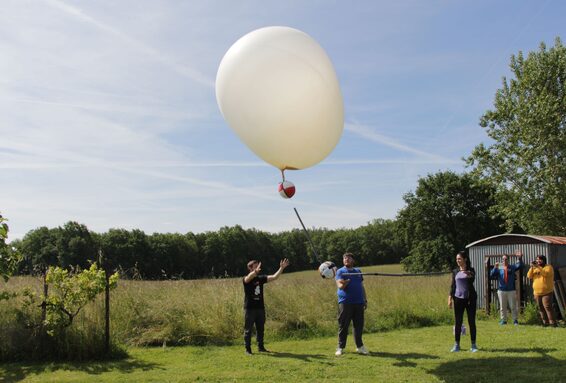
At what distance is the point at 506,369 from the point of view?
5.95 metres

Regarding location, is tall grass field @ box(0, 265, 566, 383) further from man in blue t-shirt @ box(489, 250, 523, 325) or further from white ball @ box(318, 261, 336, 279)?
white ball @ box(318, 261, 336, 279)

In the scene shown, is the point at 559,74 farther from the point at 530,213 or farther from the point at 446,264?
the point at 446,264

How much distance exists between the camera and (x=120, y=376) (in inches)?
252

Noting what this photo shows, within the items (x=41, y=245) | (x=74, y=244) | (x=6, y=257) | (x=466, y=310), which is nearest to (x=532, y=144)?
(x=466, y=310)

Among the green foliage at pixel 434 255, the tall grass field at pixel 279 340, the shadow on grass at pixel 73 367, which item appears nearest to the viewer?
the tall grass field at pixel 279 340

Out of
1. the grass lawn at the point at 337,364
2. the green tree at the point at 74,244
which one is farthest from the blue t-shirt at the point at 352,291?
the green tree at the point at 74,244

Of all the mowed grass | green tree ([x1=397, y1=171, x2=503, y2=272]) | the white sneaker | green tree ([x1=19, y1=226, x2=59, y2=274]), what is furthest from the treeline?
the white sneaker

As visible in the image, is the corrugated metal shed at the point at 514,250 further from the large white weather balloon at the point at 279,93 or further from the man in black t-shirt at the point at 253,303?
the large white weather balloon at the point at 279,93

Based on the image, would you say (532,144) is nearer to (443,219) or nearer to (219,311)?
(219,311)

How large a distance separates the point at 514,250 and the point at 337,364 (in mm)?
6832

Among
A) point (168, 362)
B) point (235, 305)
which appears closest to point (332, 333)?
point (235, 305)

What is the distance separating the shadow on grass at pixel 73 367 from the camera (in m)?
6.64

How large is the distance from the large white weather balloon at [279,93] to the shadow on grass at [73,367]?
3.87m

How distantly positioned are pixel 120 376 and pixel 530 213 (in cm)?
1882
